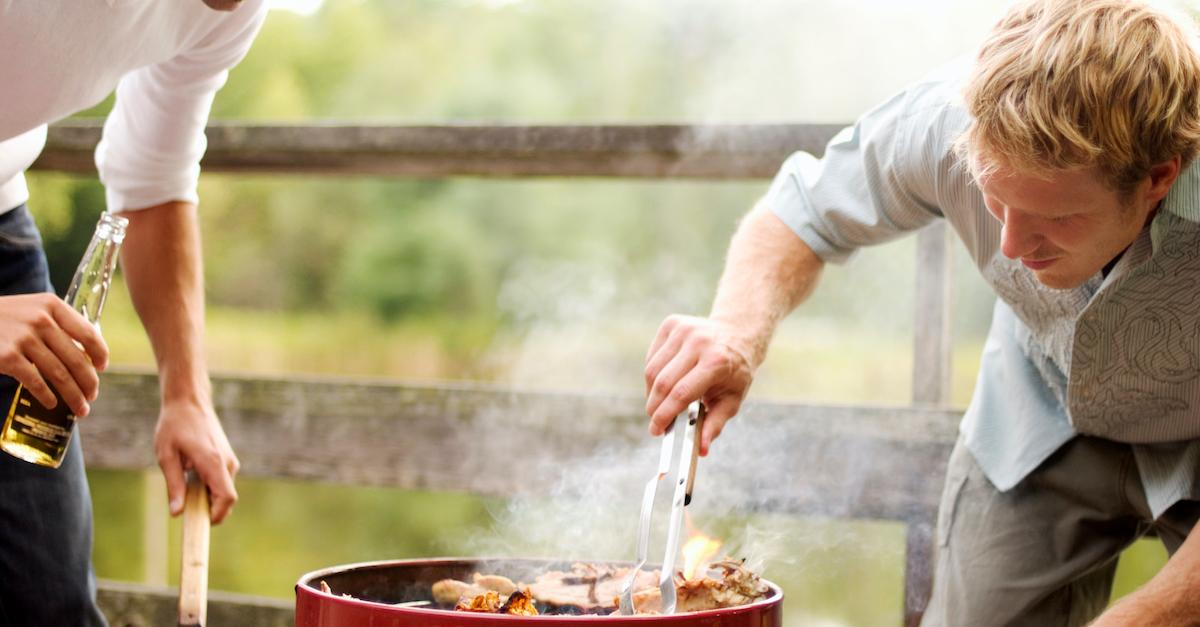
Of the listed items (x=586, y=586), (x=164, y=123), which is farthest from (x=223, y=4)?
(x=586, y=586)

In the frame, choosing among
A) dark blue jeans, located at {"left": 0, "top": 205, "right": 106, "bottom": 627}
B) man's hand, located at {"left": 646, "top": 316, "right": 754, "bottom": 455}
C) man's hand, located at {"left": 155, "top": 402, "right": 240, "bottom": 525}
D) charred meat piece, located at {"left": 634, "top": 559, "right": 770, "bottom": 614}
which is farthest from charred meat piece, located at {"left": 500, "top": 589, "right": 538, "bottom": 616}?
dark blue jeans, located at {"left": 0, "top": 205, "right": 106, "bottom": 627}

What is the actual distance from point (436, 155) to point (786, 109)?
8510mm

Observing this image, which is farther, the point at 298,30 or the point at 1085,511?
the point at 298,30

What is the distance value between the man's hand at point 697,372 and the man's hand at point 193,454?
0.62 meters

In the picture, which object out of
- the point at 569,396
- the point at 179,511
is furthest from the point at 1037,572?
the point at 179,511

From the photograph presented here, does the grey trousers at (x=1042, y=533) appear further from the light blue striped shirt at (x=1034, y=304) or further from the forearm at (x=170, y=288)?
the forearm at (x=170, y=288)

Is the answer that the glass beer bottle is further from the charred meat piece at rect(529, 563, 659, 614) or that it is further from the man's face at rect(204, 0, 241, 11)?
the charred meat piece at rect(529, 563, 659, 614)

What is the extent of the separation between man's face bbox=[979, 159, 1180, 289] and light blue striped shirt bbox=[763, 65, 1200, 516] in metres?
0.04

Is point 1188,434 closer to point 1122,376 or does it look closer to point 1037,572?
point 1122,376

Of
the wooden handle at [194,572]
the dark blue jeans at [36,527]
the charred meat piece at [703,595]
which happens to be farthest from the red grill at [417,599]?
the dark blue jeans at [36,527]

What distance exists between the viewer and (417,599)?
1412 millimetres

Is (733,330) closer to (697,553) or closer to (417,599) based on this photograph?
(697,553)

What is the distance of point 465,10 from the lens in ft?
47.3

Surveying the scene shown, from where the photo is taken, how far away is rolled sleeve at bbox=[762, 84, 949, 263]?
144cm
